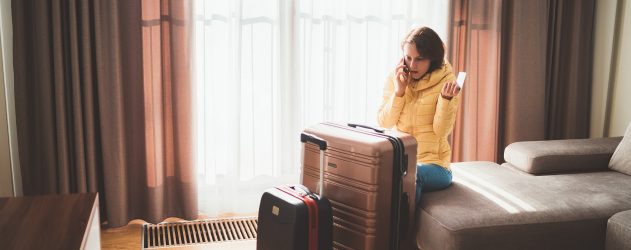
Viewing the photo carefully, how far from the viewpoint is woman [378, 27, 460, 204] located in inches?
89.2

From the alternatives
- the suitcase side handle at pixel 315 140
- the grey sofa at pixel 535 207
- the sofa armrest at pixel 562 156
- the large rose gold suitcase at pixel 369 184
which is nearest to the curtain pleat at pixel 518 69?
the sofa armrest at pixel 562 156

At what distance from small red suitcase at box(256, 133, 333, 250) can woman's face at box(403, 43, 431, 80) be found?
0.56m

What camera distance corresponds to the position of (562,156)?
8.85ft

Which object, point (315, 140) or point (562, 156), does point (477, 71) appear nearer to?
point (562, 156)

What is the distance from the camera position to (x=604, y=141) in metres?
2.86

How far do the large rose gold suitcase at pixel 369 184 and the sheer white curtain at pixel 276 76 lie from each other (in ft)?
3.16

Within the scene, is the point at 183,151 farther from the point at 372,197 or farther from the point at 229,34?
the point at 372,197

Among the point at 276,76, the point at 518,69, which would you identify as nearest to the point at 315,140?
the point at 276,76

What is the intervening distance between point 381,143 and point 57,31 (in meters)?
1.65

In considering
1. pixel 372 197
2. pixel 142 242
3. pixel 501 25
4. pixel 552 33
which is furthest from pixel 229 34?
pixel 552 33

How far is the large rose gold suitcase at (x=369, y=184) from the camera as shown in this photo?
6.64ft

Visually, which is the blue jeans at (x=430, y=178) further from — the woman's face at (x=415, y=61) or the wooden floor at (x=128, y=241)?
the wooden floor at (x=128, y=241)

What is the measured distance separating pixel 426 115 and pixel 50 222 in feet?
4.95

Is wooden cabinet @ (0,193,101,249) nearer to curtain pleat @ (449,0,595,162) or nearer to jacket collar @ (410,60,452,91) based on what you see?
jacket collar @ (410,60,452,91)
